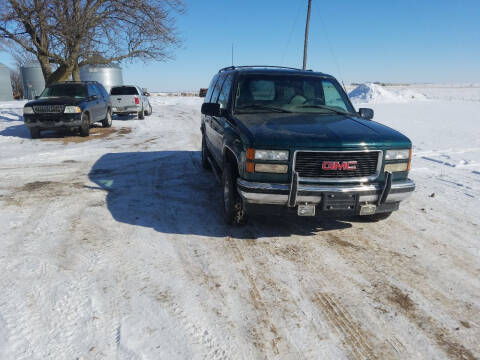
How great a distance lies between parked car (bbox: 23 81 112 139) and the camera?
10438 millimetres

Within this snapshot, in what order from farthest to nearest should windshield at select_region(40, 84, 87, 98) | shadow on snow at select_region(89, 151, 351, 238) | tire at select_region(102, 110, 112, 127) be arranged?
tire at select_region(102, 110, 112, 127), windshield at select_region(40, 84, 87, 98), shadow on snow at select_region(89, 151, 351, 238)

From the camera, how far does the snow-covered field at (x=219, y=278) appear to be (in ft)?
7.78

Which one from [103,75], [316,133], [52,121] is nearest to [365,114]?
[316,133]

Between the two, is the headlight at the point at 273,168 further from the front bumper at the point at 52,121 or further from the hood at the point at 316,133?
the front bumper at the point at 52,121

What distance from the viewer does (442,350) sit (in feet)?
7.72

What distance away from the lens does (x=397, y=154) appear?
12.2ft

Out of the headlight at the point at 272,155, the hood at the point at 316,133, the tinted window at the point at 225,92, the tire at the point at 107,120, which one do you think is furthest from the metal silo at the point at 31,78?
the headlight at the point at 272,155

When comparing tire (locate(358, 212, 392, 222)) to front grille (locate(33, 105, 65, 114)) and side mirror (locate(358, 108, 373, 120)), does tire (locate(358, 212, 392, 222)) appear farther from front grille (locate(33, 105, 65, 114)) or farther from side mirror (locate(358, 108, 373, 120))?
front grille (locate(33, 105, 65, 114))

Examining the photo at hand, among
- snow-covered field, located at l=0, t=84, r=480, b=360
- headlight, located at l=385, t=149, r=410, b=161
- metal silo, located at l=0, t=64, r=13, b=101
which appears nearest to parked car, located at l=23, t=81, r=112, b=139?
snow-covered field, located at l=0, t=84, r=480, b=360

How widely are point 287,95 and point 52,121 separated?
8.68m

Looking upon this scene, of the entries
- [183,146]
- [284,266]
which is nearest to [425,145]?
[183,146]

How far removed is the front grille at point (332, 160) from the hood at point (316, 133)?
95 millimetres

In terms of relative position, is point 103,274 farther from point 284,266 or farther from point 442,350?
point 442,350

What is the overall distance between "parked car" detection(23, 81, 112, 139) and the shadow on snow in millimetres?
3520
